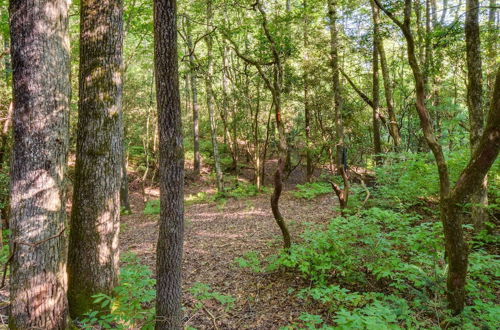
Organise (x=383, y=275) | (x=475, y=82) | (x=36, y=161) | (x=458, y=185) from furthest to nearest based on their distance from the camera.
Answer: (x=475, y=82) < (x=383, y=275) < (x=458, y=185) < (x=36, y=161)

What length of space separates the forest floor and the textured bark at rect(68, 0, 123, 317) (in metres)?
1.42

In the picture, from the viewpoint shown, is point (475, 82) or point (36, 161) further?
point (475, 82)

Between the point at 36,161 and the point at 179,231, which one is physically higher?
the point at 36,161

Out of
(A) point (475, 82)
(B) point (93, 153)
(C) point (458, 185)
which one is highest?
(A) point (475, 82)

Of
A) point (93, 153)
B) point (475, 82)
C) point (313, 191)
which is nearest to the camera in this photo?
point (93, 153)

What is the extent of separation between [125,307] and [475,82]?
7.07 meters

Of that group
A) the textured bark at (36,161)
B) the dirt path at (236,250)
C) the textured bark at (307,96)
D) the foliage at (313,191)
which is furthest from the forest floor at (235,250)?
the textured bark at (307,96)

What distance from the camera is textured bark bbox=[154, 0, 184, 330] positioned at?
99.7 inches

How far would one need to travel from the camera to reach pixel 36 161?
2922mm

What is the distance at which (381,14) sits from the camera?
408 inches

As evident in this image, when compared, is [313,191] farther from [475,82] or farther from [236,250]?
[475,82]

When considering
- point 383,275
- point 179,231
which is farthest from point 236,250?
point 179,231

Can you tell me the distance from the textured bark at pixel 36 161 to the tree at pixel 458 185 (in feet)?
14.0

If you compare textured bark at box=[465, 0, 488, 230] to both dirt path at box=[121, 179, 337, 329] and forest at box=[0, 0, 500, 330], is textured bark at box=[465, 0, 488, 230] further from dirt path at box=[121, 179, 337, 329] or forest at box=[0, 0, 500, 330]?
dirt path at box=[121, 179, 337, 329]
